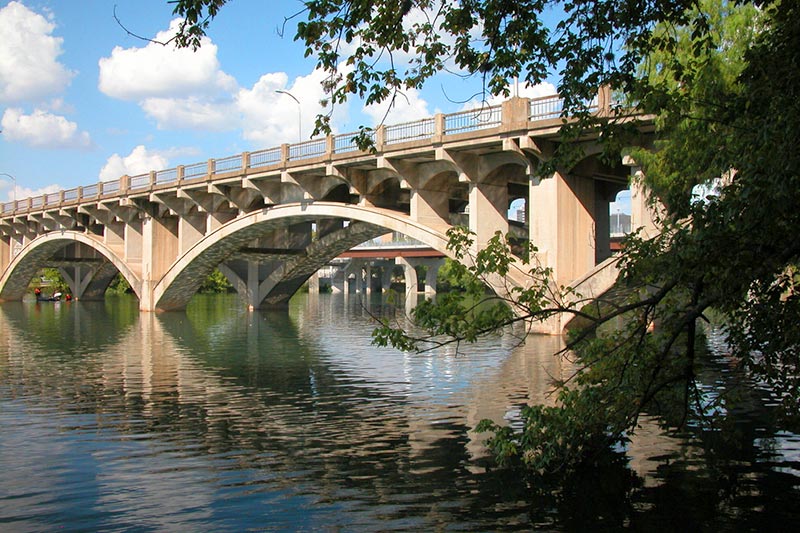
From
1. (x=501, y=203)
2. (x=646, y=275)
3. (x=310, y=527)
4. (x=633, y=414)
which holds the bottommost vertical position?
(x=310, y=527)

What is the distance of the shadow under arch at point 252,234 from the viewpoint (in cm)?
3315

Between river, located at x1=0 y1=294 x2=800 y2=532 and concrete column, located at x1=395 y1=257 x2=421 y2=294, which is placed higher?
concrete column, located at x1=395 y1=257 x2=421 y2=294

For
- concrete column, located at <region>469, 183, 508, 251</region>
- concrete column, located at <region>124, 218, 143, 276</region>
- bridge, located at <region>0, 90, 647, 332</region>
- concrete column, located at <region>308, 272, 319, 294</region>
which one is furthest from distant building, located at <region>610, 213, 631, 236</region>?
concrete column, located at <region>308, 272, 319, 294</region>

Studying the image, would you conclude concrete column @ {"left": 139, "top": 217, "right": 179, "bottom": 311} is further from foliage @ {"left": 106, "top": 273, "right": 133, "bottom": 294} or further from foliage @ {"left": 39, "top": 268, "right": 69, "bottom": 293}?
foliage @ {"left": 106, "top": 273, "right": 133, "bottom": 294}

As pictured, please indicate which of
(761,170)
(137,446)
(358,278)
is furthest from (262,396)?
(358,278)

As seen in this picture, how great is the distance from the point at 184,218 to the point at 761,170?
140ft

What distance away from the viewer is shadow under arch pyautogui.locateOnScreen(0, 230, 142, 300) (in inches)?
2192

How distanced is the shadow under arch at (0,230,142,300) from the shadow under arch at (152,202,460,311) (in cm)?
570

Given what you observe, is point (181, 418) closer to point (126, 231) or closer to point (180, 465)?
point (180, 465)

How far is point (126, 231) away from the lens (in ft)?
171

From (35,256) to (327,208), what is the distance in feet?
129

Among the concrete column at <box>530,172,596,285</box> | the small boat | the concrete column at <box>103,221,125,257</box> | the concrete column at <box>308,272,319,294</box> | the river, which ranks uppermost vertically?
the concrete column at <box>103,221,125,257</box>

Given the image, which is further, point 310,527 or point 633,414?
point 633,414

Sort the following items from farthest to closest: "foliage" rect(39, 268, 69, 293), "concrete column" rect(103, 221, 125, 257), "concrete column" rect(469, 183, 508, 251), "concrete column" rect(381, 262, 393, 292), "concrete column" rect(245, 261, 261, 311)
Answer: "concrete column" rect(381, 262, 393, 292)
"foliage" rect(39, 268, 69, 293)
"concrete column" rect(103, 221, 125, 257)
"concrete column" rect(245, 261, 261, 311)
"concrete column" rect(469, 183, 508, 251)
